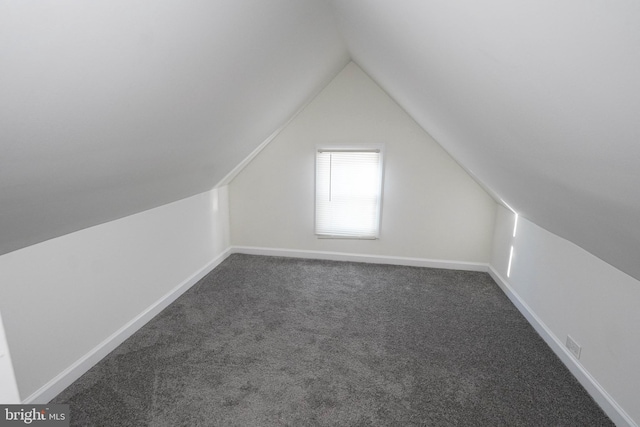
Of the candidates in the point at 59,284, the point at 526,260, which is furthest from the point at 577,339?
the point at 59,284

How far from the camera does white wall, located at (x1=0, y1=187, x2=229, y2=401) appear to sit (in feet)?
6.50

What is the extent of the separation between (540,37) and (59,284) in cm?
278

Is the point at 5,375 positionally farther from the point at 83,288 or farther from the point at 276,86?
the point at 276,86

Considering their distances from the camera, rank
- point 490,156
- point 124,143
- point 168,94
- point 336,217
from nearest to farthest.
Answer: point 168,94, point 124,143, point 490,156, point 336,217

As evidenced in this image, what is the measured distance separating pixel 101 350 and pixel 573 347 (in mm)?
3528

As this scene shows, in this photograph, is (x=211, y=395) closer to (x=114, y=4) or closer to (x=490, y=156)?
(x=114, y=4)

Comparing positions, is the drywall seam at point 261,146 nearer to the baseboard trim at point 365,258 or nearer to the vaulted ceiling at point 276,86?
the baseboard trim at point 365,258

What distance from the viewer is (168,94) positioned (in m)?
1.50

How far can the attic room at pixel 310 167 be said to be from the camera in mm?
887

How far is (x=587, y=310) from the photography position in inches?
91.0

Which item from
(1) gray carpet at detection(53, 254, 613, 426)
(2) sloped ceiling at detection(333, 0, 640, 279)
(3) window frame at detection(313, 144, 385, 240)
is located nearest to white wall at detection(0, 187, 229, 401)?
(1) gray carpet at detection(53, 254, 613, 426)

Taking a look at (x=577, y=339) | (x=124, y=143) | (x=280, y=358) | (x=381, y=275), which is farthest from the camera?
(x=381, y=275)

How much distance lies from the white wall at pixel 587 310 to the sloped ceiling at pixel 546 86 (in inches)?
11.0

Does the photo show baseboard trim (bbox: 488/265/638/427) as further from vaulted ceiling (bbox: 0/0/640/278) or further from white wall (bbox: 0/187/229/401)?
white wall (bbox: 0/187/229/401)
